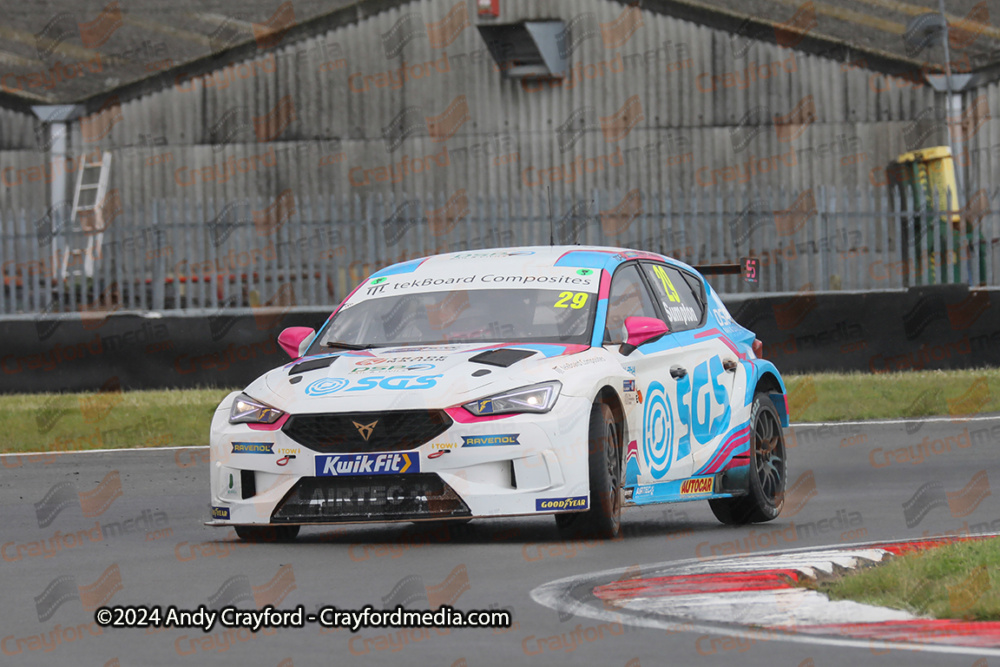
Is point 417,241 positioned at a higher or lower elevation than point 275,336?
higher

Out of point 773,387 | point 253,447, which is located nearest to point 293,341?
point 253,447

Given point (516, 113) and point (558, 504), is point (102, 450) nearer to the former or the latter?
point (558, 504)

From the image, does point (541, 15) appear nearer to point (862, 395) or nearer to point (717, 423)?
point (862, 395)

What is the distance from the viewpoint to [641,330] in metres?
9.61

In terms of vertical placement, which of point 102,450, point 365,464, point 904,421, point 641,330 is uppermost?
point 641,330

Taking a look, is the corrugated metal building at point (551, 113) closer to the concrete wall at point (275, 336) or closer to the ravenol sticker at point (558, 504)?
the concrete wall at point (275, 336)

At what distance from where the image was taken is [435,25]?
109 feet

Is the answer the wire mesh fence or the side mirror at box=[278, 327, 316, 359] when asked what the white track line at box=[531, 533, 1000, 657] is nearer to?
the side mirror at box=[278, 327, 316, 359]

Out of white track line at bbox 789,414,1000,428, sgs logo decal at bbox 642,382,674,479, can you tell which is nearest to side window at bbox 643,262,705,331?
sgs logo decal at bbox 642,382,674,479

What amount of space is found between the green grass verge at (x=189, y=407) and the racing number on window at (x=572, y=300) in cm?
789

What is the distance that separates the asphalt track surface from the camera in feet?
20.6

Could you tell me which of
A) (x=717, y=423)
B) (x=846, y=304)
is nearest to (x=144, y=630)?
(x=717, y=423)

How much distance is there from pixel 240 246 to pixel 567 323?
1241 centimetres

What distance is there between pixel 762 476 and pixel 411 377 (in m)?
2.61
